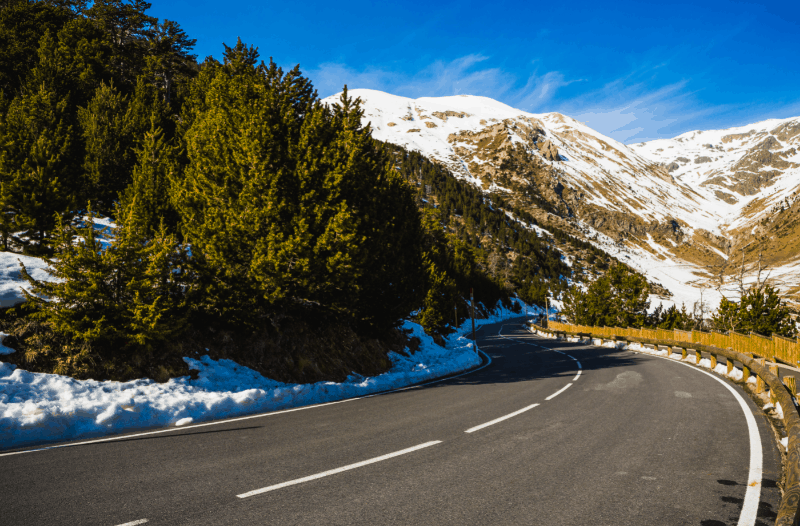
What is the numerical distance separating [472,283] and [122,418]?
274ft

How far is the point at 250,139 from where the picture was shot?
1285 cm

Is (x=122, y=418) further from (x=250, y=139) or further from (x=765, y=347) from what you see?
(x=765, y=347)

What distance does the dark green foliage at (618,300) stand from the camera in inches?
2404

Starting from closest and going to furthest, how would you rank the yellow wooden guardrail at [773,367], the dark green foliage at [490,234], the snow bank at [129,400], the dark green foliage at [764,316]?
1. the yellow wooden guardrail at [773,367]
2. the snow bank at [129,400]
3. the dark green foliage at [764,316]
4. the dark green foliage at [490,234]

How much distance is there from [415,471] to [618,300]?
6522cm

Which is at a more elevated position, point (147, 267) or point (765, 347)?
point (147, 267)

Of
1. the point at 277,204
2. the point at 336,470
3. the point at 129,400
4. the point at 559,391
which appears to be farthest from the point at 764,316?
the point at 129,400

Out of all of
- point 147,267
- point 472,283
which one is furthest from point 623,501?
point 472,283

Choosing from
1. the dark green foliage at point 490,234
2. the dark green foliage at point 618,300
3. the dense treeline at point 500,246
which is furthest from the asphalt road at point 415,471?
the dark green foliage at point 490,234

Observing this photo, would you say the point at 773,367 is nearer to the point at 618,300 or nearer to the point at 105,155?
the point at 105,155

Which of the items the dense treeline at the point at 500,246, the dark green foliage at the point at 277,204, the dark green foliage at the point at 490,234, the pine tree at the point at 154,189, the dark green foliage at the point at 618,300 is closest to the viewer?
the dark green foliage at the point at 277,204

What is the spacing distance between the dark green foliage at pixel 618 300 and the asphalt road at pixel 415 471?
58.6m

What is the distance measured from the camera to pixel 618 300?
61.8 meters

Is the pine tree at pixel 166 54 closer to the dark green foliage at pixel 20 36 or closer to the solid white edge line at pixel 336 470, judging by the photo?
the dark green foliage at pixel 20 36
